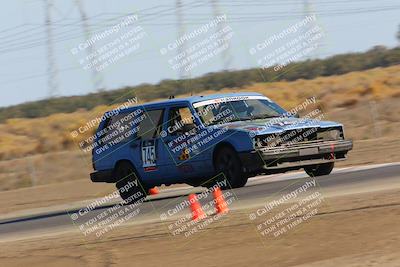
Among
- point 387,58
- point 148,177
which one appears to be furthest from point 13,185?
point 387,58

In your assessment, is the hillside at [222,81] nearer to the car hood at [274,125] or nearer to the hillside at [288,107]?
the hillside at [288,107]

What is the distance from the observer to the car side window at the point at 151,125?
646 inches

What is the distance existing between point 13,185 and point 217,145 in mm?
15715

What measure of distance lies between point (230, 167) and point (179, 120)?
165cm

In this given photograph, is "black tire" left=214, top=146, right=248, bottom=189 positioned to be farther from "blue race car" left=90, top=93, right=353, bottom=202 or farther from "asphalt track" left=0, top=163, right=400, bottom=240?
"asphalt track" left=0, top=163, right=400, bottom=240

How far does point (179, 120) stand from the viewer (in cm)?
1617

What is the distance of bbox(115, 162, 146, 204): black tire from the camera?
17.0m

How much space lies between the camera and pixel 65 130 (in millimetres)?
45000

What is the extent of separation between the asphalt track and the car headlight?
29.6 inches

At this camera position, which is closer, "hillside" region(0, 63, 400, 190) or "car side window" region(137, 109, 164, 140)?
"car side window" region(137, 109, 164, 140)

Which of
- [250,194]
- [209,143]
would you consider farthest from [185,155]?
[250,194]

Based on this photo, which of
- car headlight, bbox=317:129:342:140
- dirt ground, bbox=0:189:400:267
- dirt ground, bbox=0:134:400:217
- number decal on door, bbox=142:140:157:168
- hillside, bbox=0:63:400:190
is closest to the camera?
dirt ground, bbox=0:189:400:267

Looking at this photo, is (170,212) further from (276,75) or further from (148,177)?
(276,75)

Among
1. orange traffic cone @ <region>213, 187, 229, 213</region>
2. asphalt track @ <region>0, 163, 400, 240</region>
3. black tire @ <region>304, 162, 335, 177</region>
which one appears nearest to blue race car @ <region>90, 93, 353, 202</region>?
black tire @ <region>304, 162, 335, 177</region>
